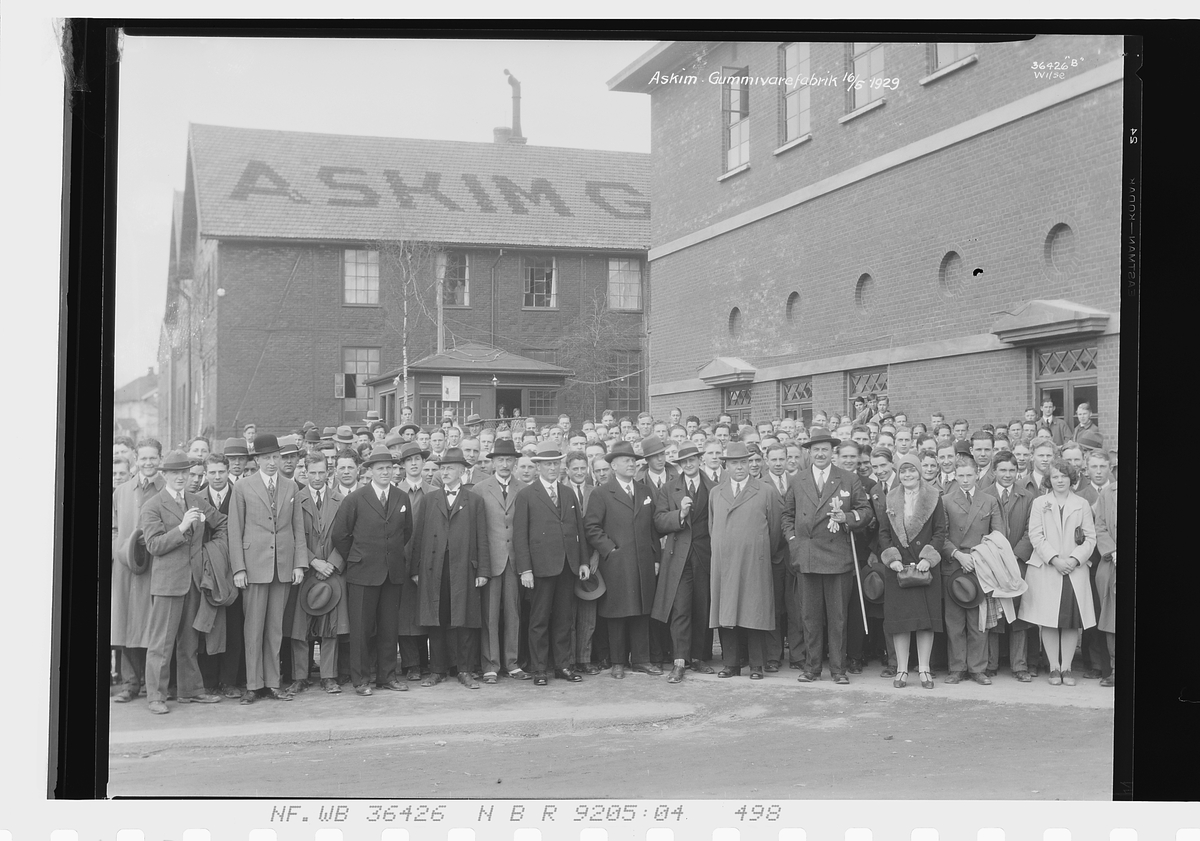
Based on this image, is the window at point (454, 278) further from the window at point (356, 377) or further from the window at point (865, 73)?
the window at point (865, 73)

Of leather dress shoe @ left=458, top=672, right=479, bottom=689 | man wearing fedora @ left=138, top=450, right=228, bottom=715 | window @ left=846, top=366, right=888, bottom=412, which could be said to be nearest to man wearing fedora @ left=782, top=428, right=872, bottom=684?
window @ left=846, top=366, right=888, bottom=412

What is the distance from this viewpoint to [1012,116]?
7246 mm

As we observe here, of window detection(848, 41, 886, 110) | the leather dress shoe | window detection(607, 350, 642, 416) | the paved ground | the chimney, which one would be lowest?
the paved ground

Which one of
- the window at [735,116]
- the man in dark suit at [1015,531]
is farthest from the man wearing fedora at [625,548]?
the man in dark suit at [1015,531]

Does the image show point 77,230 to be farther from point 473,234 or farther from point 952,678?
point 952,678

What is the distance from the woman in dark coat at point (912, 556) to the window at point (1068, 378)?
919mm

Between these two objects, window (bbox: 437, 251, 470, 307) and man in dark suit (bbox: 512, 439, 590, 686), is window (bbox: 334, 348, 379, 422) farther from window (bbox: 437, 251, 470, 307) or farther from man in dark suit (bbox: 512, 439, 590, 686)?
man in dark suit (bbox: 512, 439, 590, 686)

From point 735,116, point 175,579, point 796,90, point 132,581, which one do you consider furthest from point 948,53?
point 132,581

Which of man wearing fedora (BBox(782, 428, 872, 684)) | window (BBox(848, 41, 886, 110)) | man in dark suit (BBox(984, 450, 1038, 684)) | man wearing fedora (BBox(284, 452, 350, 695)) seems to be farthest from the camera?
man wearing fedora (BBox(782, 428, 872, 684))

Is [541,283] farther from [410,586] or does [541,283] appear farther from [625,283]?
[410,586]

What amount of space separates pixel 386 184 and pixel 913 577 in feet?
13.5

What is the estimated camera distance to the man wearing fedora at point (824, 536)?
7.62 meters

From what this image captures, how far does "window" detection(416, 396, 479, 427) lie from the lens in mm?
7148

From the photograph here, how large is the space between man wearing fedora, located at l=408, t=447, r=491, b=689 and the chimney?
195 centimetres
